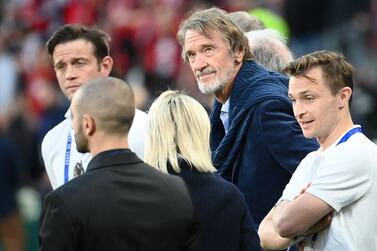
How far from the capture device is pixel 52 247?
4.61 m

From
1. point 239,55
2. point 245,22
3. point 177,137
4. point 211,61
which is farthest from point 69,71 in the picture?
point 177,137

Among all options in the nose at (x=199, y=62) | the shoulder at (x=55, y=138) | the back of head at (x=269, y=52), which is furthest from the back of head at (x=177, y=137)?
the back of head at (x=269, y=52)

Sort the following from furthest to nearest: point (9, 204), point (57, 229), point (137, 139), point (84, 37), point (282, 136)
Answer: point (9, 204) < point (84, 37) < point (137, 139) < point (282, 136) < point (57, 229)

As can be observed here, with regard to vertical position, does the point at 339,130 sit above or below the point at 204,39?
below

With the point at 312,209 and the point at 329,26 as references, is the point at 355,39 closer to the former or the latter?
the point at 329,26

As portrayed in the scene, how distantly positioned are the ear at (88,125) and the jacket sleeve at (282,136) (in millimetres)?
1577

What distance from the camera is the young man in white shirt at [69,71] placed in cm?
669

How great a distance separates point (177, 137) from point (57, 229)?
2.94 feet

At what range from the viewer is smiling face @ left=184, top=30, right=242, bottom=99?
21.2 ft

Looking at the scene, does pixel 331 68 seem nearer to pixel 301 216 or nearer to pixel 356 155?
pixel 356 155

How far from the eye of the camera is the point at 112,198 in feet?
15.3

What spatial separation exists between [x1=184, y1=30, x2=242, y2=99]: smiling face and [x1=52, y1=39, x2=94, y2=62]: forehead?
81cm

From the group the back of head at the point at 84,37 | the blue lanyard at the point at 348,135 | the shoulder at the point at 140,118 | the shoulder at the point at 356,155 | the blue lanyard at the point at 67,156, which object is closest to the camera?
the shoulder at the point at 356,155

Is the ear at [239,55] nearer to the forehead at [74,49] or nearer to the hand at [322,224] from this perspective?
the forehead at [74,49]
